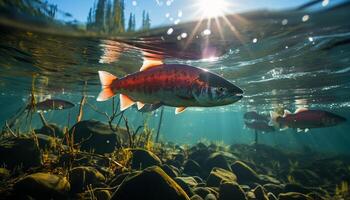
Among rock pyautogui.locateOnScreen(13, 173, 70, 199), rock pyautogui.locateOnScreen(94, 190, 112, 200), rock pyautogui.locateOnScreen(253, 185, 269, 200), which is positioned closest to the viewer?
rock pyautogui.locateOnScreen(13, 173, 70, 199)

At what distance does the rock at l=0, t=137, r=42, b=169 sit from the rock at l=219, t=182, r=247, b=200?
6.83 metres

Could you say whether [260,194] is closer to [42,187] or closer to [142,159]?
[142,159]

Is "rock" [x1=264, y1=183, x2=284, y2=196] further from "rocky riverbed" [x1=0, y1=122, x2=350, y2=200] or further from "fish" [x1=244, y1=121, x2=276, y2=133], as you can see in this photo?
"fish" [x1=244, y1=121, x2=276, y2=133]

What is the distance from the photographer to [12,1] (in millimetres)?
10523

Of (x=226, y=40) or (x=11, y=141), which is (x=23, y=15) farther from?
(x=226, y=40)

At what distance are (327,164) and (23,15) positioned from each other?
23.5m

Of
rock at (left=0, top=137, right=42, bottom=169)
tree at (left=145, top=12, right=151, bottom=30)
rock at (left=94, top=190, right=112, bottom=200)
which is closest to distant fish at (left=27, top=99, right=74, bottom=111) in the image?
rock at (left=0, top=137, right=42, bottom=169)

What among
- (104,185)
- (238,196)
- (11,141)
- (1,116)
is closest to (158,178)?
(104,185)

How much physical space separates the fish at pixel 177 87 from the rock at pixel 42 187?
3.88m

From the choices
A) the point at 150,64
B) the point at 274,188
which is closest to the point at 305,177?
the point at 274,188

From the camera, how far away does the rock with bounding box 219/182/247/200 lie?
357 inches

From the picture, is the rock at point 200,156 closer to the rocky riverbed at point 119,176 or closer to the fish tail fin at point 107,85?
the rocky riverbed at point 119,176

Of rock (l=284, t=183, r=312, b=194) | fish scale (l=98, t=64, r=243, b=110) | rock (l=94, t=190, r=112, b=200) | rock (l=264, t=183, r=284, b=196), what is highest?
fish scale (l=98, t=64, r=243, b=110)

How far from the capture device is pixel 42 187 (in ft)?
25.2
